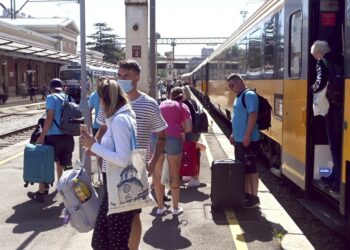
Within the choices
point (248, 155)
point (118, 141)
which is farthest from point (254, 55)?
point (118, 141)

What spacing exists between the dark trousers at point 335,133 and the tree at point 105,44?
121 meters

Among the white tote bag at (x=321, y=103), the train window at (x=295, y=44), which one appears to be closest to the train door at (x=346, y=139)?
the white tote bag at (x=321, y=103)

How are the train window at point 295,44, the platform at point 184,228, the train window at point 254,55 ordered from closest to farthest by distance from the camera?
the platform at point 184,228
the train window at point 295,44
the train window at point 254,55

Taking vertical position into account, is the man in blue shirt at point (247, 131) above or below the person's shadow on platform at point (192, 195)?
above

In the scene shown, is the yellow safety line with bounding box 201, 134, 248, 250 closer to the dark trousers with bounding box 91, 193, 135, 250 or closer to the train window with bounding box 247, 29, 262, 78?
the dark trousers with bounding box 91, 193, 135, 250

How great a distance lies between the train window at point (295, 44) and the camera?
20.9 ft

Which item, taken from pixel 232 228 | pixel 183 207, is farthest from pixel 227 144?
pixel 232 228

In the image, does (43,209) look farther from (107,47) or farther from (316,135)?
(107,47)

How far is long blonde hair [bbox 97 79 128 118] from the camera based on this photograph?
3.86 meters

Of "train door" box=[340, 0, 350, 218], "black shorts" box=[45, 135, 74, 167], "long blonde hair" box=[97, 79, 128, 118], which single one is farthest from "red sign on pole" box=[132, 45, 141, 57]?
"long blonde hair" box=[97, 79, 128, 118]

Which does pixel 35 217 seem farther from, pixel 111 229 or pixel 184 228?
pixel 111 229

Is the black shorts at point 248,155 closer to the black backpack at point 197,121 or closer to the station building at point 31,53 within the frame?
the black backpack at point 197,121

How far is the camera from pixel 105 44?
12731 cm

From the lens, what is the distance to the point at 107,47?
12781 centimetres
